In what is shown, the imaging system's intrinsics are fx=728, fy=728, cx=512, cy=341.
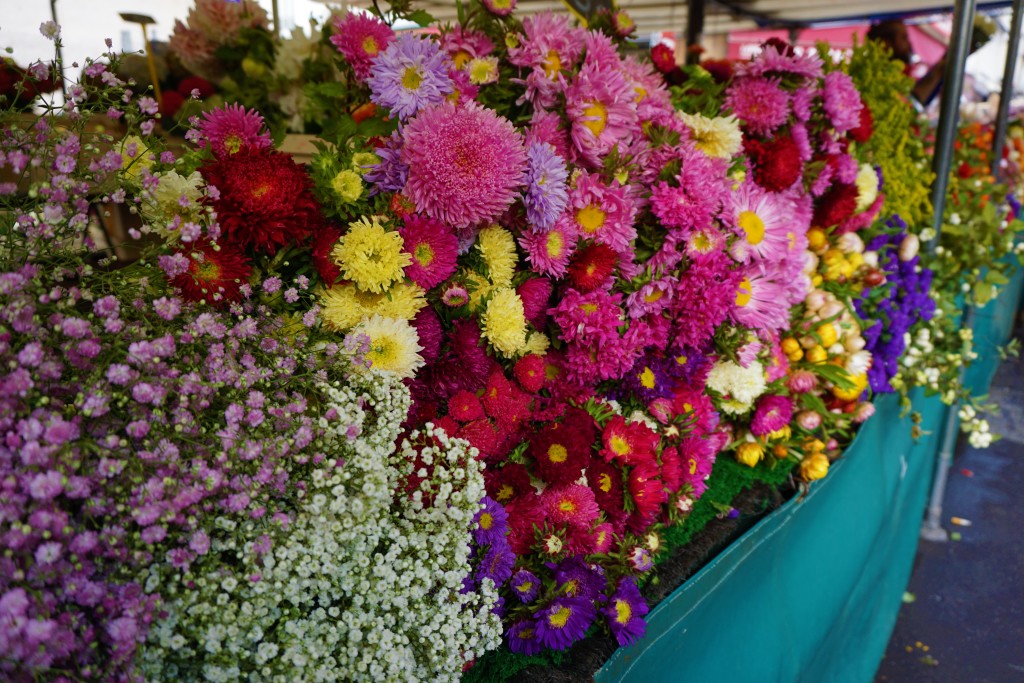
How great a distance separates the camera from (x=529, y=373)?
1037mm

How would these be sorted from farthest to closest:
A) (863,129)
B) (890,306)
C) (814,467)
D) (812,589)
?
(890,306)
(863,129)
(812,589)
(814,467)

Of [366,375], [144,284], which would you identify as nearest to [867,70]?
[366,375]

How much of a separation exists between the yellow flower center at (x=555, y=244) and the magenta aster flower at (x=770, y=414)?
2.19 ft

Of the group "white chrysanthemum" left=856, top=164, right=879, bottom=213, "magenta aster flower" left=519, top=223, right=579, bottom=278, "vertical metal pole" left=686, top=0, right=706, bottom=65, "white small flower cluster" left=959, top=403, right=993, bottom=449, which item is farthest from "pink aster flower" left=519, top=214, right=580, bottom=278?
"vertical metal pole" left=686, top=0, right=706, bottom=65

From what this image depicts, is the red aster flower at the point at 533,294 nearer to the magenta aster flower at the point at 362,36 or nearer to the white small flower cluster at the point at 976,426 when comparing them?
the magenta aster flower at the point at 362,36

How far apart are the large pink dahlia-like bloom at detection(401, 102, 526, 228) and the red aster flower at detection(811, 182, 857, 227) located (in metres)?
1.05

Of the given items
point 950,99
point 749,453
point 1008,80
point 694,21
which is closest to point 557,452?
point 749,453

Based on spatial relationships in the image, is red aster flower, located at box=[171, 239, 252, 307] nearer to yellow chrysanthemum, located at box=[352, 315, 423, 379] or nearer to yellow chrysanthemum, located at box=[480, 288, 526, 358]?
yellow chrysanthemum, located at box=[352, 315, 423, 379]

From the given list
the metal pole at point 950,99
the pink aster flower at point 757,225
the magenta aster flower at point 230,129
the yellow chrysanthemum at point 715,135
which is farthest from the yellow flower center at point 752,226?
the metal pole at point 950,99

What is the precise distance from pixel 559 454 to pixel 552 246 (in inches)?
11.3

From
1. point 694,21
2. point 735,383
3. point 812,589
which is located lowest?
point 812,589

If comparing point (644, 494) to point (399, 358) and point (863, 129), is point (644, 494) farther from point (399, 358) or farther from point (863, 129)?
point (863, 129)

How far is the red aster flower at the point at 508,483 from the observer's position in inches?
38.1

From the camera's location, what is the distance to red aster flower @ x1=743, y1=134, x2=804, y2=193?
4.64 ft
